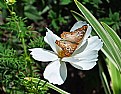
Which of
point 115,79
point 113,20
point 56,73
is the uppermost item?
point 113,20

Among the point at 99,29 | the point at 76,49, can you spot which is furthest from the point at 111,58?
the point at 76,49

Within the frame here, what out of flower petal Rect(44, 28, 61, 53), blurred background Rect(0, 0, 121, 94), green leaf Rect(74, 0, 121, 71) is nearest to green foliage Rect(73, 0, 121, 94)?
green leaf Rect(74, 0, 121, 71)

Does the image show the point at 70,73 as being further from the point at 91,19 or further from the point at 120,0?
the point at 91,19

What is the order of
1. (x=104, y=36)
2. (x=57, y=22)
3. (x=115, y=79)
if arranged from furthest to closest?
(x=57, y=22) < (x=115, y=79) < (x=104, y=36)

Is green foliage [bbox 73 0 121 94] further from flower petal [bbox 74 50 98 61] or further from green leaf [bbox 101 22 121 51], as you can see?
flower petal [bbox 74 50 98 61]

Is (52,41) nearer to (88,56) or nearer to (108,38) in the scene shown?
(88,56)

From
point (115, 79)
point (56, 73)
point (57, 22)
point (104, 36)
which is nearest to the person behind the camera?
point (56, 73)

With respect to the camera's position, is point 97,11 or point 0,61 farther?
point 97,11

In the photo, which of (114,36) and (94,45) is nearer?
(94,45)

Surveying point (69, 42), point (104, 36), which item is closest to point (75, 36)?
point (69, 42)
